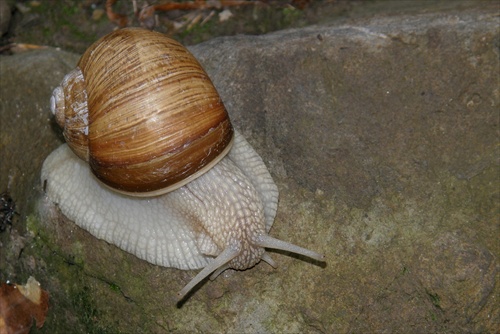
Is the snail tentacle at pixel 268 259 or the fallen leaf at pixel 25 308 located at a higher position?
the snail tentacle at pixel 268 259

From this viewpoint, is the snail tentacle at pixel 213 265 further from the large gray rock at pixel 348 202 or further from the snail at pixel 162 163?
the large gray rock at pixel 348 202

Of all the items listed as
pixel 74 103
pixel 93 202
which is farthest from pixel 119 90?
pixel 93 202

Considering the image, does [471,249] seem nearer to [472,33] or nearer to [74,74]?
[472,33]

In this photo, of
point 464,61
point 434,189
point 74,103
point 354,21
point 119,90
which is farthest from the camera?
point 354,21

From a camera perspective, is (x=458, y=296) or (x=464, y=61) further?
(x=464, y=61)

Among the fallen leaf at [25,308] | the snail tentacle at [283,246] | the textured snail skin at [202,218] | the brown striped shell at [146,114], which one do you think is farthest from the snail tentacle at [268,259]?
the fallen leaf at [25,308]

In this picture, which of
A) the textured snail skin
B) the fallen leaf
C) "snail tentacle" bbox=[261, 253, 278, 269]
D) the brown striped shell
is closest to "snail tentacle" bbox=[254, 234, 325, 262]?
the textured snail skin

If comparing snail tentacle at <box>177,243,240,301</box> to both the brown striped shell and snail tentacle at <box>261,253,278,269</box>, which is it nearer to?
snail tentacle at <box>261,253,278,269</box>
